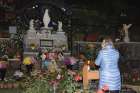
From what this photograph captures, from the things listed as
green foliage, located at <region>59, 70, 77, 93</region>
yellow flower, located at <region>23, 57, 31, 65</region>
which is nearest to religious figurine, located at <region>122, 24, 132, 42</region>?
yellow flower, located at <region>23, 57, 31, 65</region>

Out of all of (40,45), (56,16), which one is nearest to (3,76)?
(40,45)

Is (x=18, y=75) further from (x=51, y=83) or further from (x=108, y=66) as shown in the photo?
(x=108, y=66)

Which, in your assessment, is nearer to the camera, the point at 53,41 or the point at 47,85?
the point at 47,85

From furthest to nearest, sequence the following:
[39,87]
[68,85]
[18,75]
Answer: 1. [18,75]
2. [68,85]
3. [39,87]

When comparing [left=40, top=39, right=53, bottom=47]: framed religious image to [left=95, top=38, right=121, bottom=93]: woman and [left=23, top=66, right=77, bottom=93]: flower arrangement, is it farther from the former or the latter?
[left=95, top=38, right=121, bottom=93]: woman

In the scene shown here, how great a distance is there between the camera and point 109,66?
32.1 feet

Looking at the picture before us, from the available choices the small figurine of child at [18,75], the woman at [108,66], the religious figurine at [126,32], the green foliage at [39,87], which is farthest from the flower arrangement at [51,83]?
the religious figurine at [126,32]

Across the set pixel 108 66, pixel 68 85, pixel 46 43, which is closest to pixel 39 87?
pixel 68 85

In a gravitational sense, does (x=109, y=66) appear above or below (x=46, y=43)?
below

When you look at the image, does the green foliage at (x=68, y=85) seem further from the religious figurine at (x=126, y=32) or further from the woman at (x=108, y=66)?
the religious figurine at (x=126, y=32)

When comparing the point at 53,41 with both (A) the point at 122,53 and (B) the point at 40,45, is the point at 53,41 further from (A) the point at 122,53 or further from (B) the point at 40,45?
(A) the point at 122,53

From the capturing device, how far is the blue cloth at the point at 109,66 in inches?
385

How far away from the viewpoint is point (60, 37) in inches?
609

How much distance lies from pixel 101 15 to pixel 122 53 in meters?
1.55
